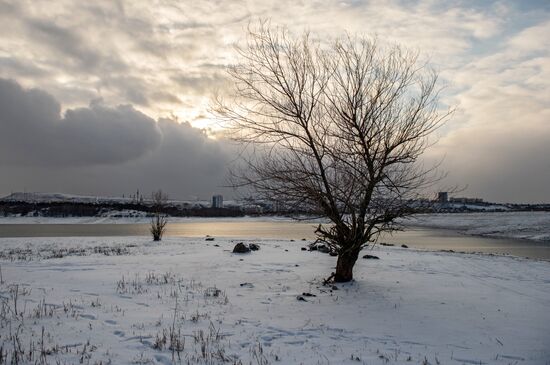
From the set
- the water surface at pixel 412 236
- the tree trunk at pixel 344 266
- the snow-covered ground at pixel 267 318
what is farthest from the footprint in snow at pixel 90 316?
the tree trunk at pixel 344 266

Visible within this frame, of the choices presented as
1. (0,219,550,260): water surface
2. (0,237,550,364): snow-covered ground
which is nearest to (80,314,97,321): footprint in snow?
(0,237,550,364): snow-covered ground

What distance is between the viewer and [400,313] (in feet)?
29.6

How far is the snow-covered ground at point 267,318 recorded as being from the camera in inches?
250

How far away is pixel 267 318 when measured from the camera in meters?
8.40

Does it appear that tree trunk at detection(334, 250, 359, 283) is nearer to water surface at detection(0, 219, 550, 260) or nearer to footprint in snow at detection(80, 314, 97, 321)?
water surface at detection(0, 219, 550, 260)

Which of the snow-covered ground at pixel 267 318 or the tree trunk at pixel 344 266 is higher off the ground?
the tree trunk at pixel 344 266

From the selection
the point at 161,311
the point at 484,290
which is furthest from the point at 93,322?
the point at 484,290

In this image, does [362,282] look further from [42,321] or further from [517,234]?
[517,234]

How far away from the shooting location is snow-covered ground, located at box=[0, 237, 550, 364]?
20.8ft

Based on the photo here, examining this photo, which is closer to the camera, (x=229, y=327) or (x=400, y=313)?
(x=229, y=327)

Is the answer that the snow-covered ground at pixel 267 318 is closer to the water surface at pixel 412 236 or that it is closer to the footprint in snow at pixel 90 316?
the footprint in snow at pixel 90 316

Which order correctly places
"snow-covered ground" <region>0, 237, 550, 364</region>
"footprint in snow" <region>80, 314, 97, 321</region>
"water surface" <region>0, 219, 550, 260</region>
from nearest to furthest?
"snow-covered ground" <region>0, 237, 550, 364</region> < "footprint in snow" <region>80, 314, 97, 321</region> < "water surface" <region>0, 219, 550, 260</region>

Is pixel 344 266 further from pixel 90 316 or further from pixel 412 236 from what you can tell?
pixel 412 236

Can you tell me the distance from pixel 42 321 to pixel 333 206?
285 inches
